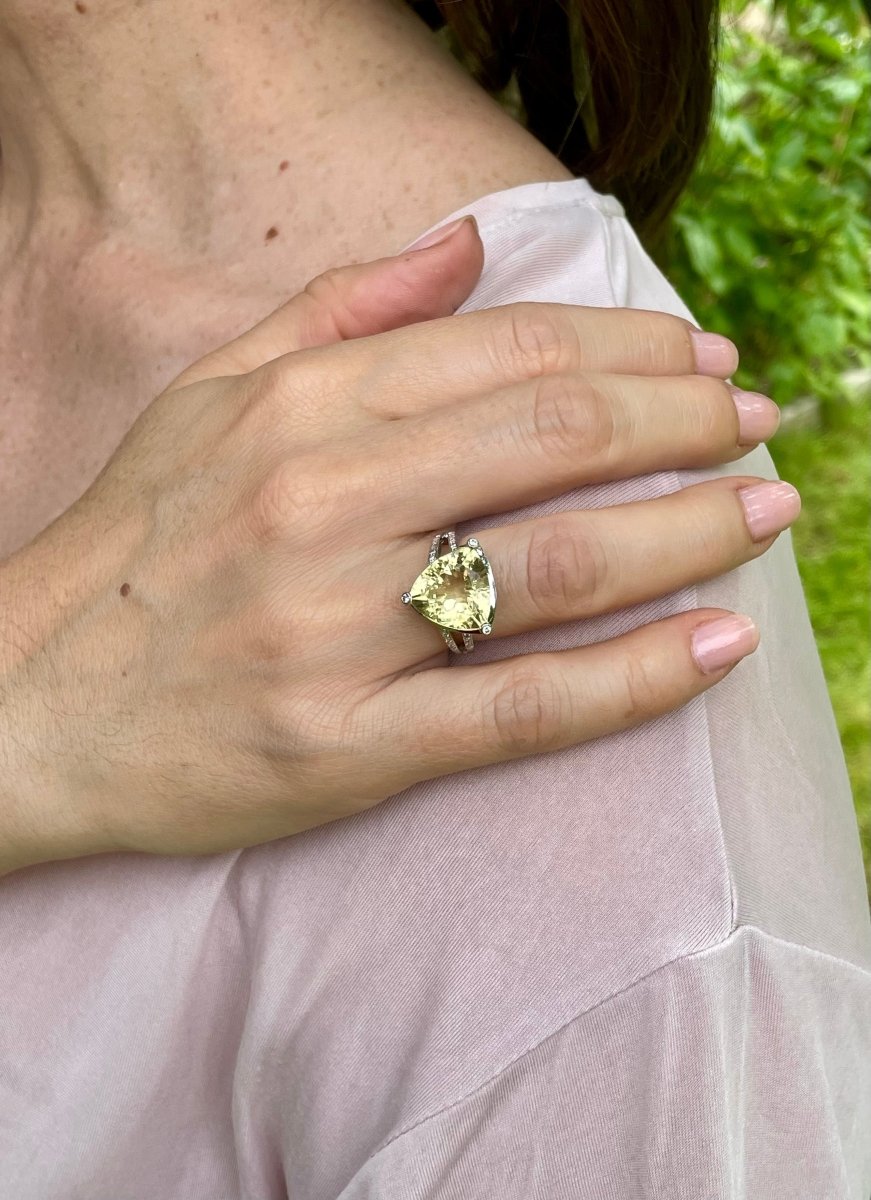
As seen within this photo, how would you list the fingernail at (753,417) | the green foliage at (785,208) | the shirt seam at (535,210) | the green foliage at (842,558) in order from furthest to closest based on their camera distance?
the green foliage at (842,558) → the green foliage at (785,208) → the shirt seam at (535,210) → the fingernail at (753,417)

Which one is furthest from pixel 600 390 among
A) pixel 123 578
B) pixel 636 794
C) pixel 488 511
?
pixel 123 578

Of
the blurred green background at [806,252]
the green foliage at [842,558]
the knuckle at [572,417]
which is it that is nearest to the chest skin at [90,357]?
the knuckle at [572,417]

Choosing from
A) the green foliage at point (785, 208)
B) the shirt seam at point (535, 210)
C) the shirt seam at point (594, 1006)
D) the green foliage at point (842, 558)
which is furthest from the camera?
the green foliage at point (842, 558)

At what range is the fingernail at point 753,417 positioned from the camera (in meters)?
0.77

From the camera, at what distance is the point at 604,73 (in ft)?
3.77

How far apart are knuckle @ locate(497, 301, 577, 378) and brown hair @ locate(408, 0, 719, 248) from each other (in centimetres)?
48

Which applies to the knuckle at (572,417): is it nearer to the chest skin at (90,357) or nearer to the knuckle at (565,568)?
the knuckle at (565,568)

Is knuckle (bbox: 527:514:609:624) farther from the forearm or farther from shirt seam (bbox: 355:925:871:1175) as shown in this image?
the forearm

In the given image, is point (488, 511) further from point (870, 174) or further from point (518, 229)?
point (870, 174)

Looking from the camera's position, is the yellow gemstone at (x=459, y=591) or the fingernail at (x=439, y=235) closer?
the yellow gemstone at (x=459, y=591)

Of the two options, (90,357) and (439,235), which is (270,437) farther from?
(90,357)

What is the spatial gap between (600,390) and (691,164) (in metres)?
0.81

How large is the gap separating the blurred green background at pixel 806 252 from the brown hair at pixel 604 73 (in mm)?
943

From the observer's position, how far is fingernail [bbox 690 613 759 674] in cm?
69
